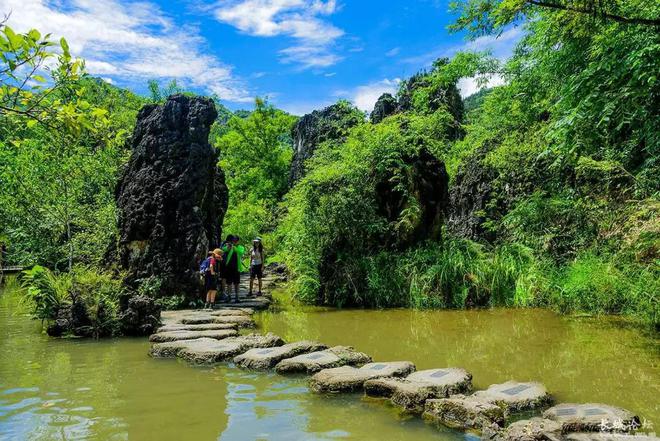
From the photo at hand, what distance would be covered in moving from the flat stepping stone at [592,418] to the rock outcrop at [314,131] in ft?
58.2

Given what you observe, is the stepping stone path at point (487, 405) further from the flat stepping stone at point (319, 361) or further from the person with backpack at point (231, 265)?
the person with backpack at point (231, 265)

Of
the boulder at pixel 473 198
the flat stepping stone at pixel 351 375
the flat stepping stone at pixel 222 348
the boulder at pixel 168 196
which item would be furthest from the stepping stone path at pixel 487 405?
the boulder at pixel 473 198

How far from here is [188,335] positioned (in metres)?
7.68

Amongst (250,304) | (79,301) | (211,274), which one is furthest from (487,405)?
(250,304)

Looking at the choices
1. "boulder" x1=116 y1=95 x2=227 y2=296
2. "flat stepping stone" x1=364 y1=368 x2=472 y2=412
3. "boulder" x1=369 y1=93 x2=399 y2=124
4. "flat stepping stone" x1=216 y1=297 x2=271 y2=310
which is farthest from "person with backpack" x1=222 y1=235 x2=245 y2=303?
"boulder" x1=369 y1=93 x2=399 y2=124

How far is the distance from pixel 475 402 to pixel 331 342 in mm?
3704

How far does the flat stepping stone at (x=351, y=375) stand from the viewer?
5.09 metres

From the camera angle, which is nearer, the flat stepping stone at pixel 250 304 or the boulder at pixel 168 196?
the boulder at pixel 168 196

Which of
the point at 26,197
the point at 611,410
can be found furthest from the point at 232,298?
the point at 611,410

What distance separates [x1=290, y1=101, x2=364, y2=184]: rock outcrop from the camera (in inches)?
918

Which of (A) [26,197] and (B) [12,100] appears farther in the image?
(A) [26,197]

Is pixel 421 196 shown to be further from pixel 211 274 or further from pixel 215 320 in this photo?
pixel 215 320

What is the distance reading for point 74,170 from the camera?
12852 mm

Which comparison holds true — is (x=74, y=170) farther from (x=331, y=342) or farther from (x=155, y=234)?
(x=331, y=342)
